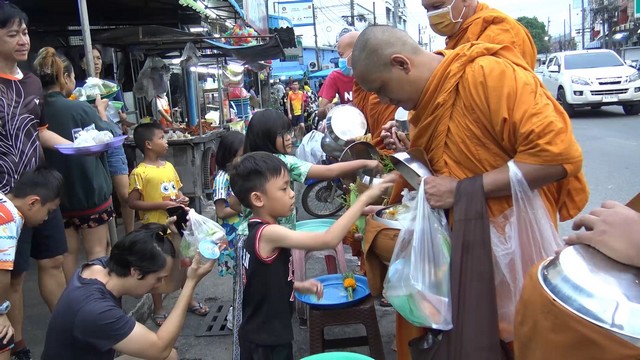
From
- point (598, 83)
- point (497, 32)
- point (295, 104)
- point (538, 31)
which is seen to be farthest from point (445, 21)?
point (538, 31)

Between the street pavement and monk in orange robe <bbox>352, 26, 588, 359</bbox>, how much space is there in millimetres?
1670

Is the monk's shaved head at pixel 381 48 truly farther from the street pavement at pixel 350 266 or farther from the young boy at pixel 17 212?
the street pavement at pixel 350 266

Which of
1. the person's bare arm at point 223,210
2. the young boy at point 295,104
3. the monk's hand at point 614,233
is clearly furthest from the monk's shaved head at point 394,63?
the young boy at point 295,104

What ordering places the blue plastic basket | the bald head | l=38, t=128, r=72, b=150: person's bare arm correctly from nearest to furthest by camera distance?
l=38, t=128, r=72, b=150: person's bare arm → the bald head → the blue plastic basket

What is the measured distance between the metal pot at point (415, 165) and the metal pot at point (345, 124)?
4.16 feet

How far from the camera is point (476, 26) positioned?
225 centimetres

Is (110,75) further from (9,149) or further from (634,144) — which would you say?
(634,144)

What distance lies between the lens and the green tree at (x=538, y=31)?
65.8 m

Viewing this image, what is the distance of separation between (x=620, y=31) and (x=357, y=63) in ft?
138

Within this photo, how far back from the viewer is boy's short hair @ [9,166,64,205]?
2295mm

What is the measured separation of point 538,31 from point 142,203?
75224 millimetres

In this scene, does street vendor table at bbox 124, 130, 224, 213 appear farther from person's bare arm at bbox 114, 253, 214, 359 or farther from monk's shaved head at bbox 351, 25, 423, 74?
monk's shaved head at bbox 351, 25, 423, 74

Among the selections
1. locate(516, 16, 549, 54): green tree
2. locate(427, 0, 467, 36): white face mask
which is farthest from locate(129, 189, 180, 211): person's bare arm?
locate(516, 16, 549, 54): green tree

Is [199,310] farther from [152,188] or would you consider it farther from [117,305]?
→ [117,305]
